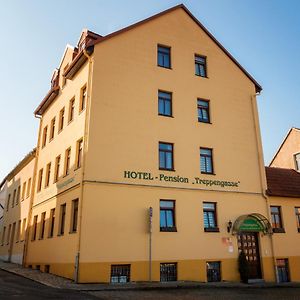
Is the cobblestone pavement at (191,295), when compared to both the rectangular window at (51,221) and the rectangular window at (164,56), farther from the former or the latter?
the rectangular window at (164,56)

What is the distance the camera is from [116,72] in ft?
66.3

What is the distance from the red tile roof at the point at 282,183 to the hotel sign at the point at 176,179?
9.58 feet

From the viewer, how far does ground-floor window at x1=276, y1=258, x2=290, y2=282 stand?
21.4 metres

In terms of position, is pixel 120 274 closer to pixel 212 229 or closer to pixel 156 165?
pixel 212 229

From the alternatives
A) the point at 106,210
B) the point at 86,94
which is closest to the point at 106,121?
the point at 86,94

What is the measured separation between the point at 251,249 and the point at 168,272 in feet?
18.4

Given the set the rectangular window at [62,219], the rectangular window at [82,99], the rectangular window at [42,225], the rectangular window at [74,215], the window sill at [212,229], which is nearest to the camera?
the rectangular window at [74,215]

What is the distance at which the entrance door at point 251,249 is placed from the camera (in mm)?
20764

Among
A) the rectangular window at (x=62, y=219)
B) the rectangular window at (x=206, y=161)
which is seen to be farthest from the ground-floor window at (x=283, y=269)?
the rectangular window at (x=62, y=219)

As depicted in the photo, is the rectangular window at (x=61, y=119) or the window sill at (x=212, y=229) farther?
the rectangular window at (x=61, y=119)

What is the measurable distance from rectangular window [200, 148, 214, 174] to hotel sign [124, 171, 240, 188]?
663 millimetres

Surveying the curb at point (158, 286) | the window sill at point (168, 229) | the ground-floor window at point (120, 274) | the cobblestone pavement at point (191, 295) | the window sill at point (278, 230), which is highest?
the window sill at point (278, 230)

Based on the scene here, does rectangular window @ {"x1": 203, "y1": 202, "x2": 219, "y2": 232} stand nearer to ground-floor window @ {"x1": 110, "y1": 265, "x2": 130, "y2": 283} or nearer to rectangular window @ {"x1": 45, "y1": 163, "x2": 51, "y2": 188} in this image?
ground-floor window @ {"x1": 110, "y1": 265, "x2": 130, "y2": 283}

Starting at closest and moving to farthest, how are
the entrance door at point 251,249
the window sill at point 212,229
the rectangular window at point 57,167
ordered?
1. the window sill at point 212,229
2. the entrance door at point 251,249
3. the rectangular window at point 57,167
